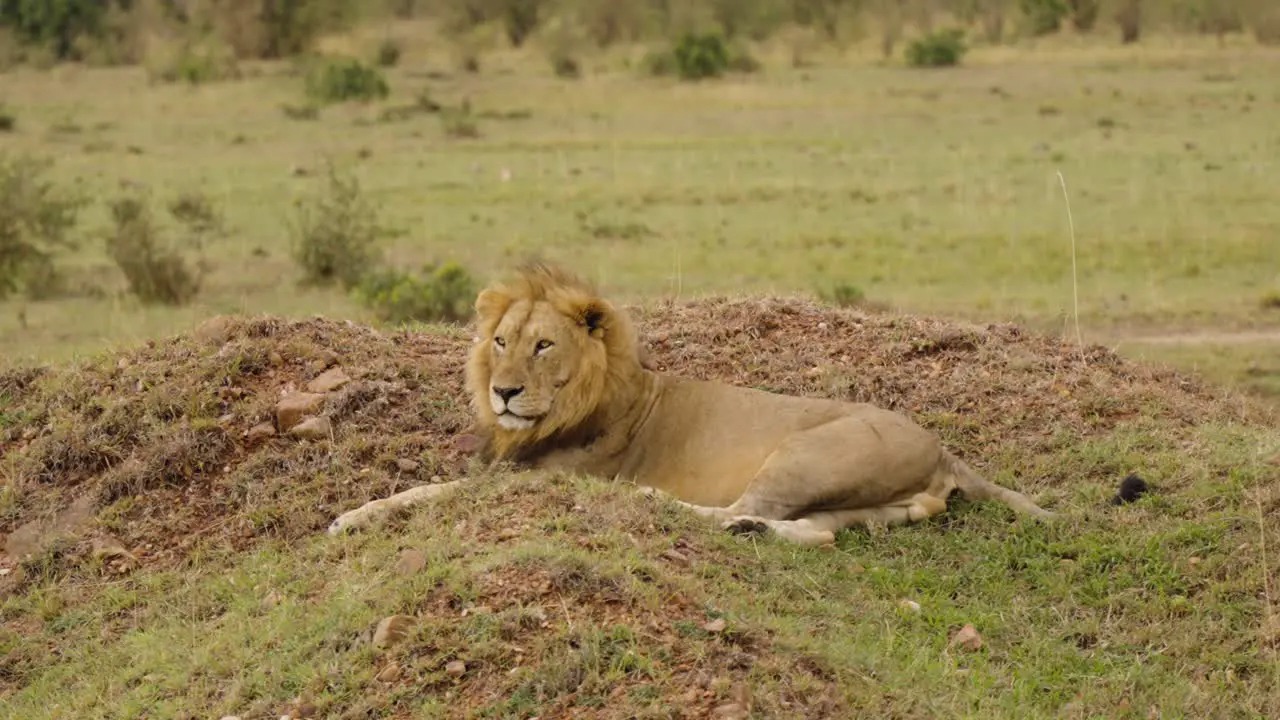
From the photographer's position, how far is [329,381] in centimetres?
733

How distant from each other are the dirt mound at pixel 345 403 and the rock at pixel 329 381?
14mm

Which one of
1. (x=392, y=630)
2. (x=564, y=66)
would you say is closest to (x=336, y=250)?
(x=392, y=630)

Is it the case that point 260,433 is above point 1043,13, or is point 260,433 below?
above

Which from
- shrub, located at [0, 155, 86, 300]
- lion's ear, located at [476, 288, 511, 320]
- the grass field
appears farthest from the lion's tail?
shrub, located at [0, 155, 86, 300]

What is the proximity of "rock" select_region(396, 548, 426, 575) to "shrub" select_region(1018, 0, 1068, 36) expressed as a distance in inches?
1464

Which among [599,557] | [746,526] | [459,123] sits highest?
[599,557]

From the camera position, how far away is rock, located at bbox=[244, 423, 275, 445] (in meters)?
7.01

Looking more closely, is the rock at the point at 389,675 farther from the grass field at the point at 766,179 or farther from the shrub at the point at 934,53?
the shrub at the point at 934,53

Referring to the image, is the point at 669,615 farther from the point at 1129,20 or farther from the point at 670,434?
the point at 1129,20

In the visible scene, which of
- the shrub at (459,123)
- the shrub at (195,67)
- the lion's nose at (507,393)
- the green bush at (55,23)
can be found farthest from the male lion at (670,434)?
the green bush at (55,23)

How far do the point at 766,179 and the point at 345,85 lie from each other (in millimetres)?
11187

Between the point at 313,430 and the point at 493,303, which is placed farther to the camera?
the point at 313,430

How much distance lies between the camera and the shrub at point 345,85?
28984mm

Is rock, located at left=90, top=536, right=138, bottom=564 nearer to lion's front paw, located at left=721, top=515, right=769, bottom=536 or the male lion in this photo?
the male lion
